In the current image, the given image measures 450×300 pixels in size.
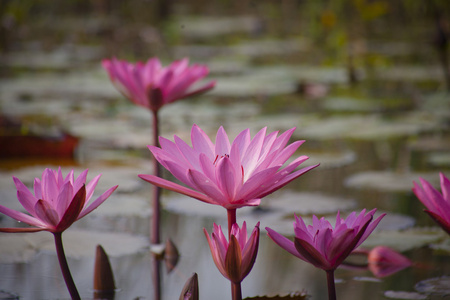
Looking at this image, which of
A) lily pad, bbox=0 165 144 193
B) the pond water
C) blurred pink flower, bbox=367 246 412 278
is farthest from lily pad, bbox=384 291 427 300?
lily pad, bbox=0 165 144 193

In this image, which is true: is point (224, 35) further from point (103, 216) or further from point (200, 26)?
point (103, 216)

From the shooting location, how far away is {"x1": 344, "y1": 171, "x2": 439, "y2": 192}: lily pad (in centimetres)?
172

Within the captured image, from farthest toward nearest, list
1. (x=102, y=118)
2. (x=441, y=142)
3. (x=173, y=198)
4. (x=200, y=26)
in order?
(x=200, y=26) < (x=102, y=118) < (x=441, y=142) < (x=173, y=198)

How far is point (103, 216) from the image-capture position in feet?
5.02

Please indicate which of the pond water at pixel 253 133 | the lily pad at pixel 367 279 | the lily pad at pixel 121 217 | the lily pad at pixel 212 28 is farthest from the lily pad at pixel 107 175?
the lily pad at pixel 212 28

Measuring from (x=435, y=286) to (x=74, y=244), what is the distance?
729 mm

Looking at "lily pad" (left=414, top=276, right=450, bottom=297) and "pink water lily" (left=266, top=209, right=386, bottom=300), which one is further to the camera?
"lily pad" (left=414, top=276, right=450, bottom=297)

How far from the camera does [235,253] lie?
0.76 metres

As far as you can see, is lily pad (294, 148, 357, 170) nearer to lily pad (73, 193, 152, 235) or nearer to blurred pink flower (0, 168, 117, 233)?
lily pad (73, 193, 152, 235)

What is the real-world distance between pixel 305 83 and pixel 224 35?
139 inches

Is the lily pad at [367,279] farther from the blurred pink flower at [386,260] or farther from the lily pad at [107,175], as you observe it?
the lily pad at [107,175]

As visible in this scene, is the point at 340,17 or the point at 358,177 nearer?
the point at 358,177

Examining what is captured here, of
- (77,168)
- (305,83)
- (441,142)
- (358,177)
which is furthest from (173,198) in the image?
(305,83)

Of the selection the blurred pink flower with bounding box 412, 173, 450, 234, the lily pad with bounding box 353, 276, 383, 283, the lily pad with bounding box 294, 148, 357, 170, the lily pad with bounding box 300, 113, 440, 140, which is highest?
the lily pad with bounding box 300, 113, 440, 140
